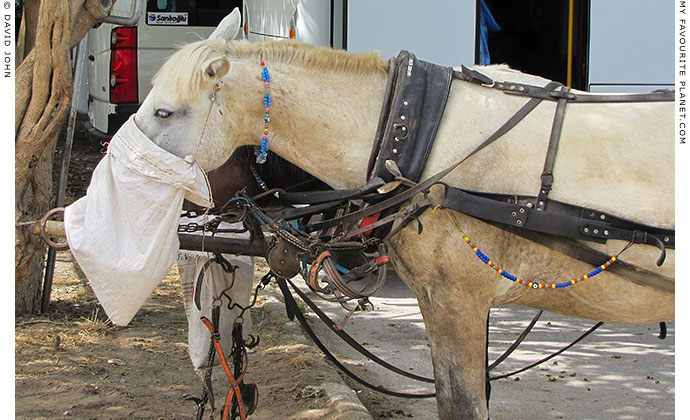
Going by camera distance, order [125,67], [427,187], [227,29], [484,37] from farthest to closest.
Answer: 1. [125,67]
2. [484,37]
3. [227,29]
4. [427,187]

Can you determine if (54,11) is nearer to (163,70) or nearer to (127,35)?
(163,70)

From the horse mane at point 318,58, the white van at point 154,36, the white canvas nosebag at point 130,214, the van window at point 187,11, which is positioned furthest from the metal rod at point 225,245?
the van window at point 187,11

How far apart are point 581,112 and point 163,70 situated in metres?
1.46

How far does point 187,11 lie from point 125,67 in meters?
1.10

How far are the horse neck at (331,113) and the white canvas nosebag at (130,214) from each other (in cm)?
36

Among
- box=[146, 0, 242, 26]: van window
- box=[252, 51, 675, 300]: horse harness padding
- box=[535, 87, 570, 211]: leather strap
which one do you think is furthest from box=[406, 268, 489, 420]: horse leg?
box=[146, 0, 242, 26]: van window

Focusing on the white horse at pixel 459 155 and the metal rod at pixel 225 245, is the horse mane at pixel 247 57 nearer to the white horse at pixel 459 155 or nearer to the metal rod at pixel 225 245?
the white horse at pixel 459 155

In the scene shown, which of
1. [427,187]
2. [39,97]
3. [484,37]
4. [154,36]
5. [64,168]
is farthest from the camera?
[154,36]

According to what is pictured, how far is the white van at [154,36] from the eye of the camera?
565 centimetres

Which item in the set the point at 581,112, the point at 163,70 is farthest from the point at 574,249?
the point at 163,70

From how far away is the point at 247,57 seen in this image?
2.46 metres

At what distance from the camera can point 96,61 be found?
26.5ft

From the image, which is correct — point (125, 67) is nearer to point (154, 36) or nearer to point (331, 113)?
point (154, 36)

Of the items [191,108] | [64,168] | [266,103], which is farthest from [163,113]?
[64,168]
